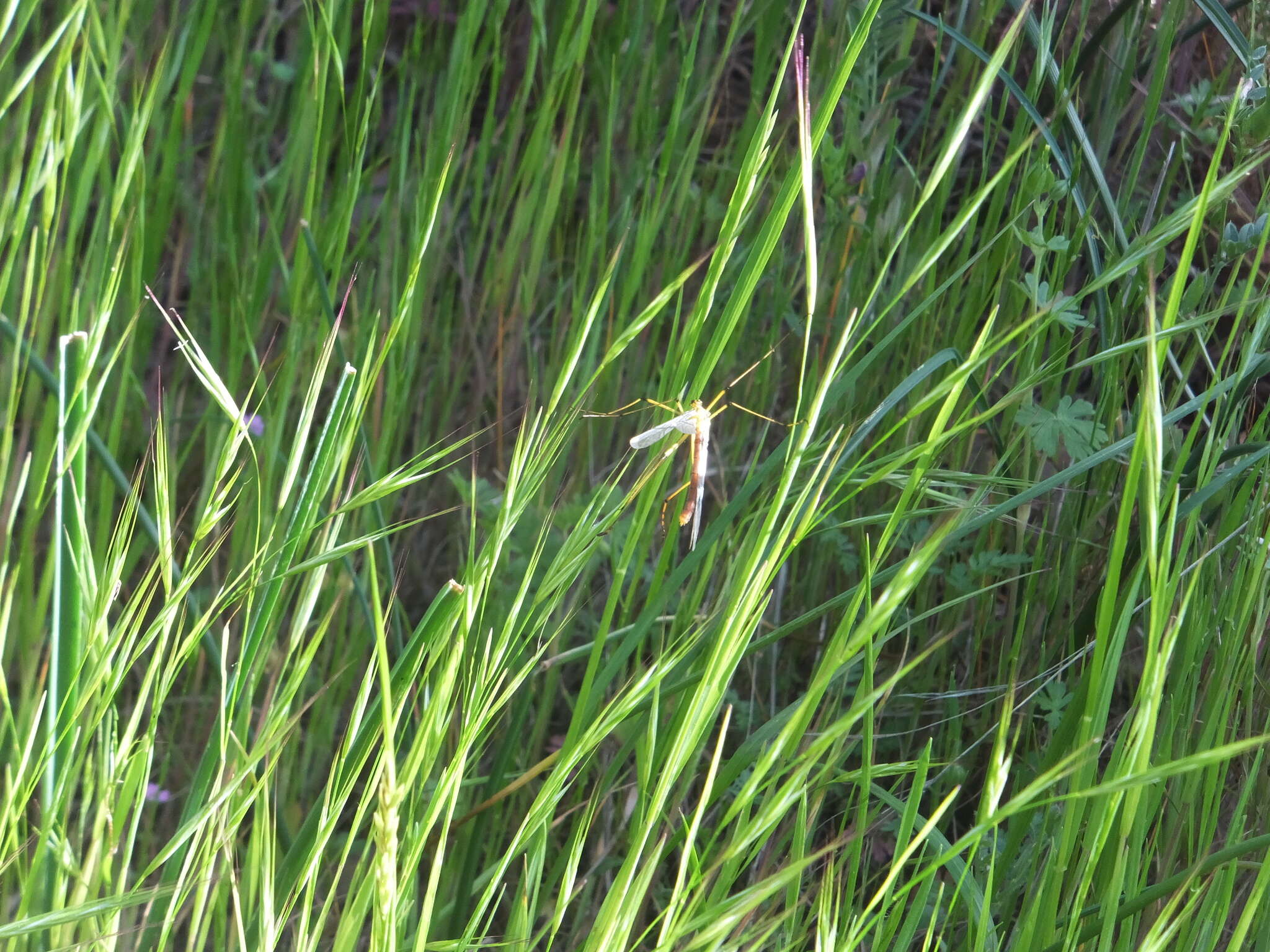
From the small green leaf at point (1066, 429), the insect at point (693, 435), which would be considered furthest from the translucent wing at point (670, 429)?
the small green leaf at point (1066, 429)

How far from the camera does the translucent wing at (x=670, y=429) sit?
569mm

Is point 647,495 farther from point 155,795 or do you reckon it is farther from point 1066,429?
point 155,795

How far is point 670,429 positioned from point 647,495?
86 mm

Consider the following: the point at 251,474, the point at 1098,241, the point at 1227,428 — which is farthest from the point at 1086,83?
the point at 251,474

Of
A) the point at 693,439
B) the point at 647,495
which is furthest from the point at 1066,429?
the point at 647,495

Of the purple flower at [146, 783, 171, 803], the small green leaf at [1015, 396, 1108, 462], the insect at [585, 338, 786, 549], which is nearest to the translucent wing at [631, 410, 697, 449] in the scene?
the insect at [585, 338, 786, 549]

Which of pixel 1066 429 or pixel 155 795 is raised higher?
pixel 1066 429

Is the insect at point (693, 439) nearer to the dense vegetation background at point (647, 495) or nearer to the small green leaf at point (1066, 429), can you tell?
the dense vegetation background at point (647, 495)

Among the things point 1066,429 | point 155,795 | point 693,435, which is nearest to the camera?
point 693,435

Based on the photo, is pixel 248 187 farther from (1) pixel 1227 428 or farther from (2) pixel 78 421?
(1) pixel 1227 428

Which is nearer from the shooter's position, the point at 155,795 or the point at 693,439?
the point at 693,439

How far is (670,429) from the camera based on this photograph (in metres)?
0.59

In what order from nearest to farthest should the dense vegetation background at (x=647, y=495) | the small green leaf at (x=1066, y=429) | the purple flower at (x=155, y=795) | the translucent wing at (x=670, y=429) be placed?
the dense vegetation background at (x=647, y=495), the translucent wing at (x=670, y=429), the small green leaf at (x=1066, y=429), the purple flower at (x=155, y=795)

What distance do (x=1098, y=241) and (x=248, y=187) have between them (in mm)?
792
